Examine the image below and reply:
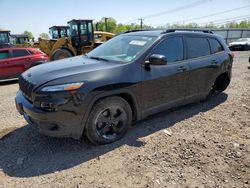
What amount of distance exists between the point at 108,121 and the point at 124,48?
1432 millimetres

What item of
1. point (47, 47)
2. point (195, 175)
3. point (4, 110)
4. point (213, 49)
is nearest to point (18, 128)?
point (4, 110)

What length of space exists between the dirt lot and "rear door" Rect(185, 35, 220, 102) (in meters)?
0.57

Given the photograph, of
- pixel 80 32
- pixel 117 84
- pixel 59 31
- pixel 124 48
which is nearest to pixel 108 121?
pixel 117 84

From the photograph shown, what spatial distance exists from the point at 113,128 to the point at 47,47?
11512 millimetres

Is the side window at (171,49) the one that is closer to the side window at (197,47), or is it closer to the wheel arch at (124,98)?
the side window at (197,47)

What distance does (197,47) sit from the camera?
4723 mm

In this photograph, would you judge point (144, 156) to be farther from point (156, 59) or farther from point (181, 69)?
point (181, 69)

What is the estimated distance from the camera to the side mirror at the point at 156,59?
3.62 m

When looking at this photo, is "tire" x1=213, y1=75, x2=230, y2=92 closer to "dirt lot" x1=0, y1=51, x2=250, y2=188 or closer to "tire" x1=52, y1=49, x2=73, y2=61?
"dirt lot" x1=0, y1=51, x2=250, y2=188

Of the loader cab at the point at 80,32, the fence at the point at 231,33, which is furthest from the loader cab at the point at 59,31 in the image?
the fence at the point at 231,33

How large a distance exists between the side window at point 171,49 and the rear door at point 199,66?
220 mm

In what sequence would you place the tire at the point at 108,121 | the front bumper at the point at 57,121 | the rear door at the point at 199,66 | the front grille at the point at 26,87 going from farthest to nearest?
the rear door at the point at 199,66 < the tire at the point at 108,121 < the front grille at the point at 26,87 < the front bumper at the point at 57,121

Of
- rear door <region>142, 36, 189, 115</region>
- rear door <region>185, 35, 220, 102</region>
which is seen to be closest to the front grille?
rear door <region>142, 36, 189, 115</region>

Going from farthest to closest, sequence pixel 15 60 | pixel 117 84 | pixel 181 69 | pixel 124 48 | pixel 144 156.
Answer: pixel 15 60 < pixel 181 69 < pixel 124 48 < pixel 117 84 < pixel 144 156
